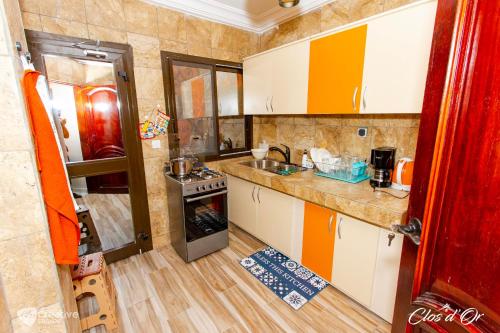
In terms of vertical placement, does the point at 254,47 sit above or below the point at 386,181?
above

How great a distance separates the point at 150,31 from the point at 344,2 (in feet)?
6.00

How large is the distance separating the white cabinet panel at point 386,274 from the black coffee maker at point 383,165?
0.47 m

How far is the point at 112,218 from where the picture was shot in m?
2.39

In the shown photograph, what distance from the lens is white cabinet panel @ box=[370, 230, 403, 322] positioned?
1.49 metres

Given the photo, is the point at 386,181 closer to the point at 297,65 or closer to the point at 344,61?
the point at 344,61

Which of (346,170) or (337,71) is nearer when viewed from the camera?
(337,71)

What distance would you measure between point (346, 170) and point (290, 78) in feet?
3.45

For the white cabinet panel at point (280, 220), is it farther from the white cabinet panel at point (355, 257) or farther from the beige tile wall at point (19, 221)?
the beige tile wall at point (19, 221)

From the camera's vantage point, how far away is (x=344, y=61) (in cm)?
186

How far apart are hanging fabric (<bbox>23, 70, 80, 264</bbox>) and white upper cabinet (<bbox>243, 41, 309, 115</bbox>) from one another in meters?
1.91

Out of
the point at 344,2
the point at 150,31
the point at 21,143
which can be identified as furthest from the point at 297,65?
the point at 21,143

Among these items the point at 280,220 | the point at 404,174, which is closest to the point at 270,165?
the point at 280,220

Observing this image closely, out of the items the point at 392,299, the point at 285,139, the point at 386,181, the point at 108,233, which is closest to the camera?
the point at 392,299
